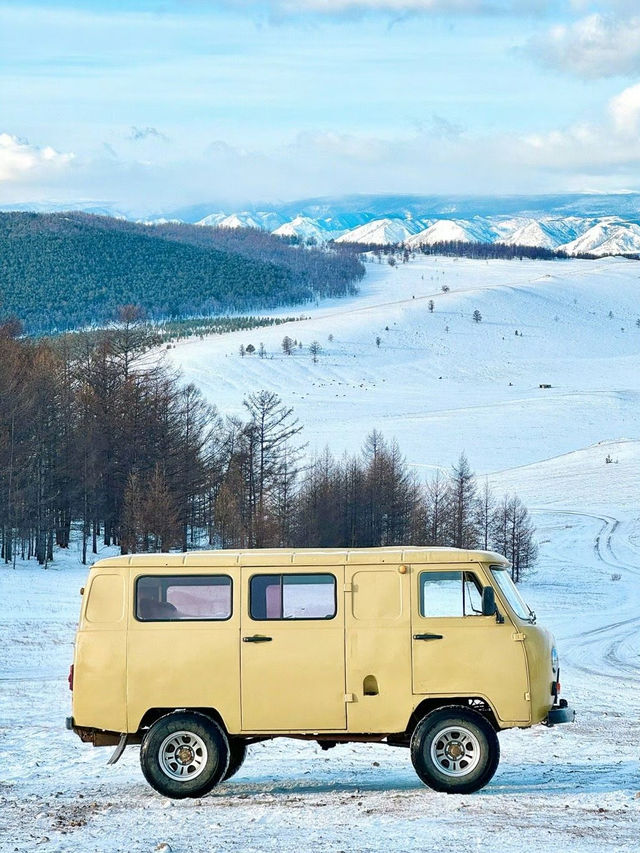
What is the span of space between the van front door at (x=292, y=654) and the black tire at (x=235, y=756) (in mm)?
545

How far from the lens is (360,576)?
11.9m

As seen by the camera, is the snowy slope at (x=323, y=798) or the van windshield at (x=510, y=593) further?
the van windshield at (x=510, y=593)

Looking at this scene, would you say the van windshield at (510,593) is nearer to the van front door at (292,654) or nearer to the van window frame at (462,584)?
the van window frame at (462,584)

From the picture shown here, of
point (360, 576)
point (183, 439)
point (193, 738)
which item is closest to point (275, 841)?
point (193, 738)

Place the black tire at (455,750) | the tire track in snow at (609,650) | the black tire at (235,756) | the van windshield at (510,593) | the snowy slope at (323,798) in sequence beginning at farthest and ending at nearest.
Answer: the tire track in snow at (609,650) → the black tire at (235,756) → the van windshield at (510,593) → the black tire at (455,750) → the snowy slope at (323,798)

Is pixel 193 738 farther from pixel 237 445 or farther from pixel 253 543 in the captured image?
pixel 237 445

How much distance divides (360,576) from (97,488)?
50.3 metres

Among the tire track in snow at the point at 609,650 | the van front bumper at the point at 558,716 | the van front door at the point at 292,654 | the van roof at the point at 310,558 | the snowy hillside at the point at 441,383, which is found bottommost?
the tire track in snow at the point at 609,650

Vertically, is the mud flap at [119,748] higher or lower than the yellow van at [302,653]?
lower

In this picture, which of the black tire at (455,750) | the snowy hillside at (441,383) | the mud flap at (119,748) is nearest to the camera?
the black tire at (455,750)

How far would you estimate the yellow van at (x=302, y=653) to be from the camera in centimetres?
1179

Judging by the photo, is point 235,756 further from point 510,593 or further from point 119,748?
point 510,593

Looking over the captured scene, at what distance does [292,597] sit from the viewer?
11930mm

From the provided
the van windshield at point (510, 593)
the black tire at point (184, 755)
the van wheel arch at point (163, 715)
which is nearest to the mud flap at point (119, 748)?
the van wheel arch at point (163, 715)
